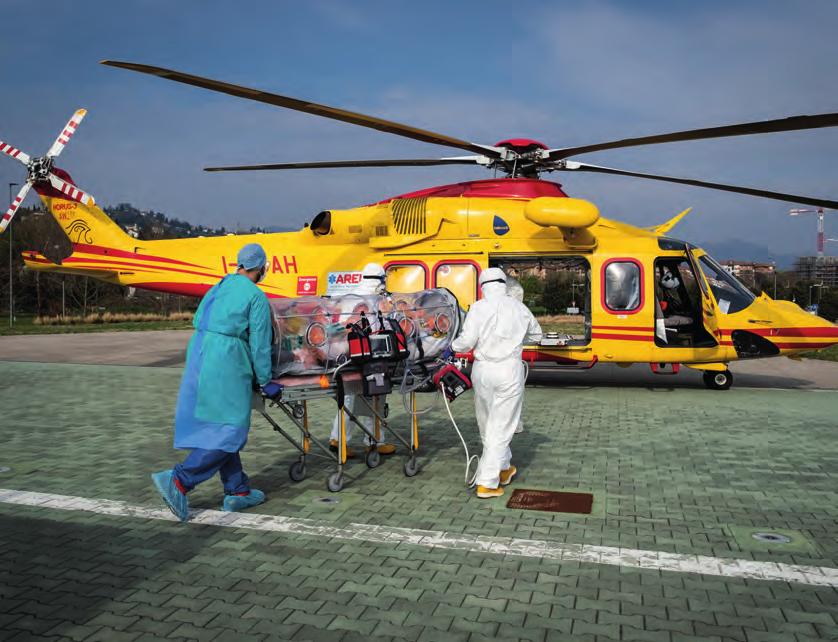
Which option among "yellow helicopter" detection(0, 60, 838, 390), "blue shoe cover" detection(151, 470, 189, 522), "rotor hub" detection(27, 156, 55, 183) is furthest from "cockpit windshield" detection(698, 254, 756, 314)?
"rotor hub" detection(27, 156, 55, 183)

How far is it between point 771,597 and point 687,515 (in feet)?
4.88

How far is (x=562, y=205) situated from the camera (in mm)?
11070

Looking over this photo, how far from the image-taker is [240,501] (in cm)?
541

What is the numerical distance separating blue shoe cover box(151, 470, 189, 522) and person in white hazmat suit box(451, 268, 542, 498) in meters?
2.41

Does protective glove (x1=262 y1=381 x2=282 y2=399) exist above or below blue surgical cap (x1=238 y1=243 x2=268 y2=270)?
below

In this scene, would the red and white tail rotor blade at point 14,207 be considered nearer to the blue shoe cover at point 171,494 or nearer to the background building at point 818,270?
the blue shoe cover at point 171,494

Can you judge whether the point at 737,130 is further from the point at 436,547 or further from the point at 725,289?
the point at 436,547

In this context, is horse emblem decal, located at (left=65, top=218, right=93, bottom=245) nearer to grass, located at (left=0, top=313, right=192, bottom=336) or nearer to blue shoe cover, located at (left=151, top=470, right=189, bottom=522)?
blue shoe cover, located at (left=151, top=470, right=189, bottom=522)

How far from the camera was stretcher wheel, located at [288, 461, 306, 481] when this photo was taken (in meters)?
6.27

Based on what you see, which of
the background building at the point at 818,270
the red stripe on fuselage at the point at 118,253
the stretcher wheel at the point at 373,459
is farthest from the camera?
the background building at the point at 818,270

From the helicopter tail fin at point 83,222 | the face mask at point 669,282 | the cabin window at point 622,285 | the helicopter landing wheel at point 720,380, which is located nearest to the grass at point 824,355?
the helicopter landing wheel at point 720,380

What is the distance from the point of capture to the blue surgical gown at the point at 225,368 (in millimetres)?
5086

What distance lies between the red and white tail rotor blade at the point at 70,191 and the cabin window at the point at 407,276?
747cm

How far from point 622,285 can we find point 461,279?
2.84 m
